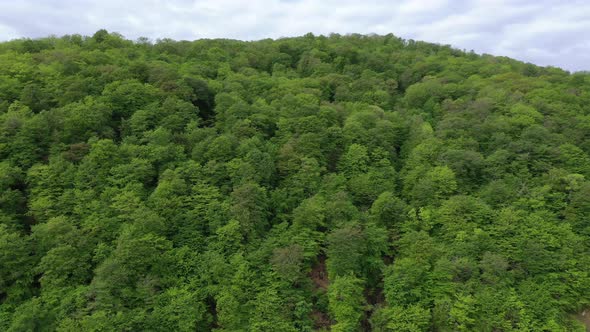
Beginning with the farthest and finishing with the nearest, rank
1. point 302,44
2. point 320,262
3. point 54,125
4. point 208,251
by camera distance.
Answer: point 302,44 < point 54,125 < point 320,262 < point 208,251

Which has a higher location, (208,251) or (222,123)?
(222,123)

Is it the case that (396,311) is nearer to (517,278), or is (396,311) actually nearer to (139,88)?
(517,278)

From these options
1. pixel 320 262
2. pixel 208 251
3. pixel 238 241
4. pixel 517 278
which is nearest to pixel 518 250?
pixel 517 278

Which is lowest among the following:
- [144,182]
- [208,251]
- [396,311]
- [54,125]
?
[396,311]

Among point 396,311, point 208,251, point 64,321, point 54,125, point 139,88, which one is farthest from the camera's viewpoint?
point 139,88

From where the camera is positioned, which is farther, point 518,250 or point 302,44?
point 302,44

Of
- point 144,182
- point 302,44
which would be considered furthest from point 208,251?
point 302,44

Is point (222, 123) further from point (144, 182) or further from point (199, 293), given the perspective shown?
Answer: point (199, 293)
